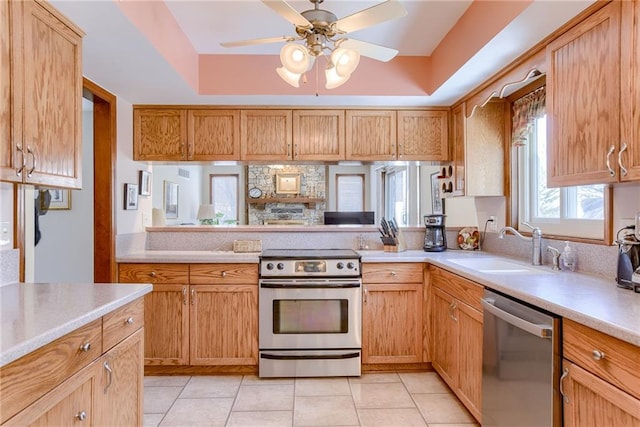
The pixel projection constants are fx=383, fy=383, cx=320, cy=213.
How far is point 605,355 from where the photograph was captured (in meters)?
1.22

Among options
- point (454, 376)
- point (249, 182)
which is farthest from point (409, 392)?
point (249, 182)

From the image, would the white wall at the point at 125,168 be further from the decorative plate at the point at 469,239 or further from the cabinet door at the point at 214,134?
the decorative plate at the point at 469,239

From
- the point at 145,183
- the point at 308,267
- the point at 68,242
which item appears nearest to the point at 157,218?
the point at 145,183

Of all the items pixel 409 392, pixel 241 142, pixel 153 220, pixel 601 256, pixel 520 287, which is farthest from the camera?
pixel 153 220

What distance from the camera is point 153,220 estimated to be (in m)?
3.71

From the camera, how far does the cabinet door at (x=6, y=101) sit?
4.65 feet

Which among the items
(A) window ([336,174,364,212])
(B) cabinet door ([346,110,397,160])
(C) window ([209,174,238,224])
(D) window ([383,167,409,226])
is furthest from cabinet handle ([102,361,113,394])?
(A) window ([336,174,364,212])

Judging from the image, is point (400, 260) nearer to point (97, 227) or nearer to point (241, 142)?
point (241, 142)

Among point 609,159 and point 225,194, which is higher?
point 225,194

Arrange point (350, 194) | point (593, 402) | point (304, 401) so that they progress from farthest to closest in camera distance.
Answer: point (350, 194), point (304, 401), point (593, 402)

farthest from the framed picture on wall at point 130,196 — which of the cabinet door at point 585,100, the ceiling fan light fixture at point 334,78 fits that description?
the cabinet door at point 585,100

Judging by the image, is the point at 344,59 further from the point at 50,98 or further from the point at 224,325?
the point at 224,325

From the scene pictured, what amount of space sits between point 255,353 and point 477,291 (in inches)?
67.4

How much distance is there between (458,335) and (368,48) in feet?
5.94
